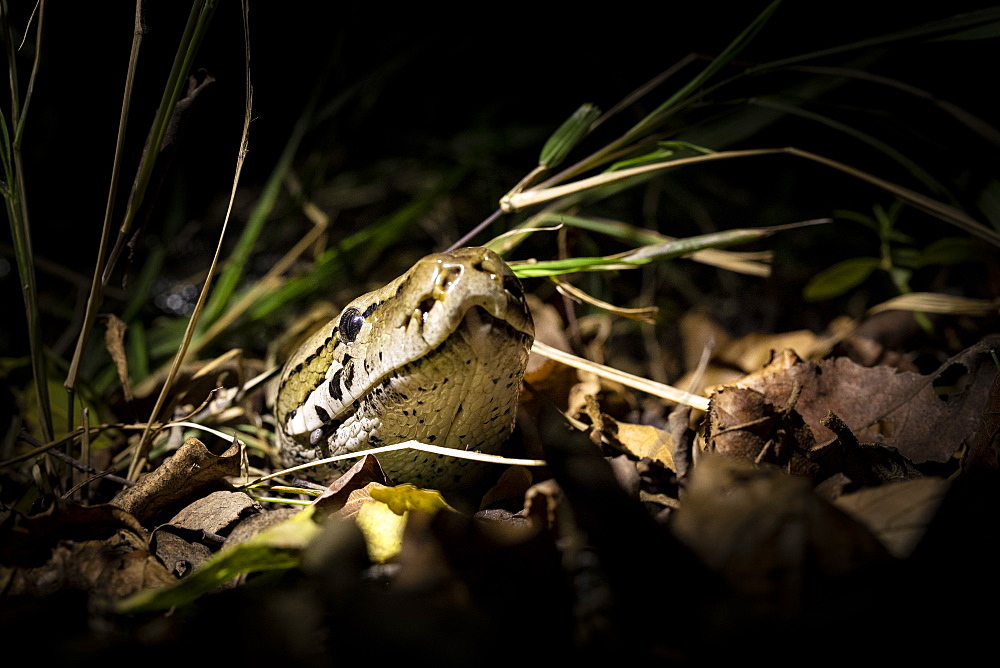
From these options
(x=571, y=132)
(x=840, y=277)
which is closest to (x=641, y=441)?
(x=571, y=132)

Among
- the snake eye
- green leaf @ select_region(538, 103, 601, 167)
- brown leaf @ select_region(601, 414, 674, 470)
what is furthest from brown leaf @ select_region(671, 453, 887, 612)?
green leaf @ select_region(538, 103, 601, 167)

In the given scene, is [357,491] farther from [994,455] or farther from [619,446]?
[994,455]

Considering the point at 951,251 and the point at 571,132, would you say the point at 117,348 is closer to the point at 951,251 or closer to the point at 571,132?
the point at 571,132

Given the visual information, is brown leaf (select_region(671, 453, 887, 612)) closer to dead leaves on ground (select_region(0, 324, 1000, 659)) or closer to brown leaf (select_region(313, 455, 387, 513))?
dead leaves on ground (select_region(0, 324, 1000, 659))

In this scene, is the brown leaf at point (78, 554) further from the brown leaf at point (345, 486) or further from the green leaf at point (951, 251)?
the green leaf at point (951, 251)

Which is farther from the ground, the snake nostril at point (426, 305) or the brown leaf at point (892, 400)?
the snake nostril at point (426, 305)

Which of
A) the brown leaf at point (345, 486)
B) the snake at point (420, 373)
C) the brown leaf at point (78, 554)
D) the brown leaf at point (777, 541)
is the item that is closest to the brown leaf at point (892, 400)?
the brown leaf at point (777, 541)
